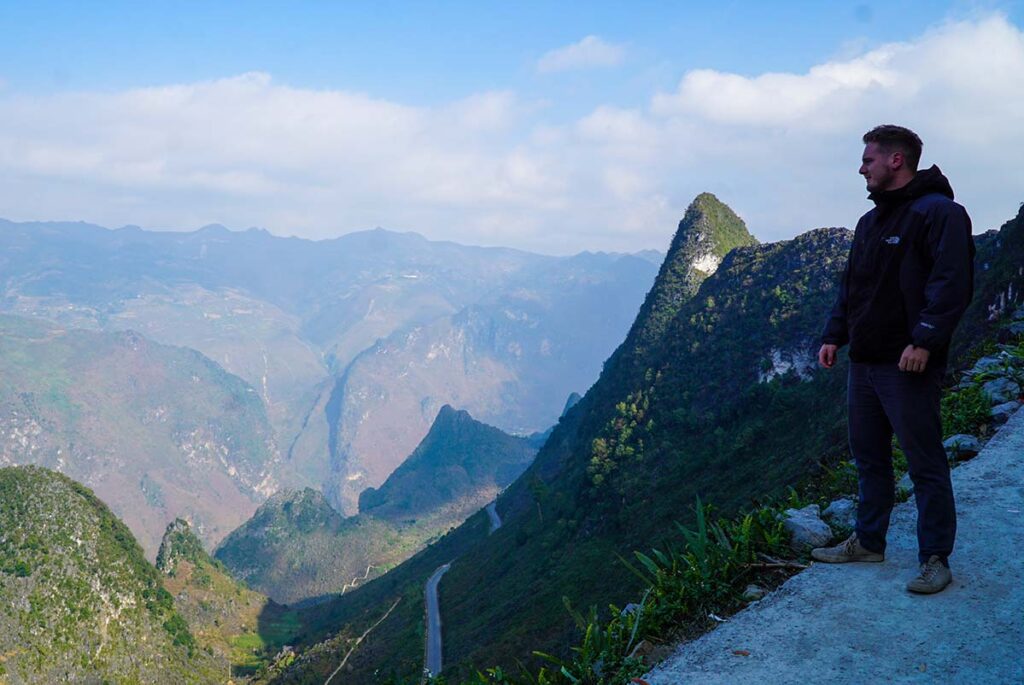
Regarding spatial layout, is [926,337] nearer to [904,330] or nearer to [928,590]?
[904,330]

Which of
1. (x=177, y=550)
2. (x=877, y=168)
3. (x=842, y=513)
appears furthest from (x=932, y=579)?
(x=177, y=550)

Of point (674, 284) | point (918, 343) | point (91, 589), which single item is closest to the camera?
point (918, 343)

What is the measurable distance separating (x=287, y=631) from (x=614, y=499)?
67948 mm

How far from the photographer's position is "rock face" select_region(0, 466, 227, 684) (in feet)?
191

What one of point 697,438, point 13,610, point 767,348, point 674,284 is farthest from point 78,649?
point 674,284

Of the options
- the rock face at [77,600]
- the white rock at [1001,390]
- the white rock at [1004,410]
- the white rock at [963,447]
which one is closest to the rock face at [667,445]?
the rock face at [77,600]

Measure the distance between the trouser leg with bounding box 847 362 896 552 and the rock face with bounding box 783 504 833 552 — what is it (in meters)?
0.65

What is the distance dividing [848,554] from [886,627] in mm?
1196

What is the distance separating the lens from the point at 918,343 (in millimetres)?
5188

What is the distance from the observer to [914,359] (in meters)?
5.23

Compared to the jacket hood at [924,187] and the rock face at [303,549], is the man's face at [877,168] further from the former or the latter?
the rock face at [303,549]

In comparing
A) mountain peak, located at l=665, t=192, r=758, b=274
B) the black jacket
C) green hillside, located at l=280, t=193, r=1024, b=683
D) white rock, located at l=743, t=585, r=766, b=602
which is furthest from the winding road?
mountain peak, located at l=665, t=192, r=758, b=274

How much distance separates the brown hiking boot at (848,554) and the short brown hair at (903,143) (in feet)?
11.1

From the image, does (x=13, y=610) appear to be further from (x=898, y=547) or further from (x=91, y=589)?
(x=898, y=547)
